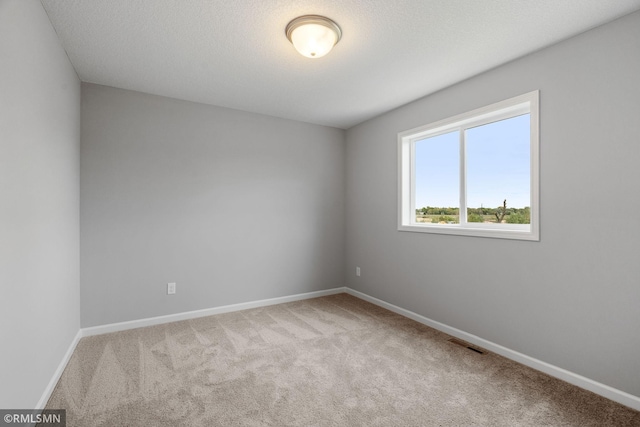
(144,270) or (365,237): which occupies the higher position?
(365,237)

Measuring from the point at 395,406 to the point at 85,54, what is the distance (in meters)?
3.47

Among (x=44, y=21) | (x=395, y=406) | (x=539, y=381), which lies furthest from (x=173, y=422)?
(x=44, y=21)

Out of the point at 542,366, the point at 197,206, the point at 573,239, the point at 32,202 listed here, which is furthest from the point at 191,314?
the point at 573,239

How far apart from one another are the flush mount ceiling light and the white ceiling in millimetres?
54

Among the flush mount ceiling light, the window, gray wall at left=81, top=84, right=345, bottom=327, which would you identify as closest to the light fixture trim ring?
the flush mount ceiling light

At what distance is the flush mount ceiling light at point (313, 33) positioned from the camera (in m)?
1.98

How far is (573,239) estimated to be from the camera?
7.10ft

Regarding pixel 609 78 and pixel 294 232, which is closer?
pixel 609 78

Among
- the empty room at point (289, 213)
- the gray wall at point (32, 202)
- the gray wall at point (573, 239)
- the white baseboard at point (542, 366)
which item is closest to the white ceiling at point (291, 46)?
the empty room at point (289, 213)

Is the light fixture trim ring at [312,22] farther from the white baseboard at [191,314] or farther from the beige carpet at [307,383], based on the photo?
the white baseboard at [191,314]

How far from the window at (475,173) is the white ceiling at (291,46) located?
44cm

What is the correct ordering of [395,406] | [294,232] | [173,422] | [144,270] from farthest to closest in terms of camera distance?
[294,232] < [144,270] < [395,406] < [173,422]

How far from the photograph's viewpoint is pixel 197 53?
95.4 inches

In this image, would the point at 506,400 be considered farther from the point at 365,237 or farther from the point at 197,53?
the point at 197,53
